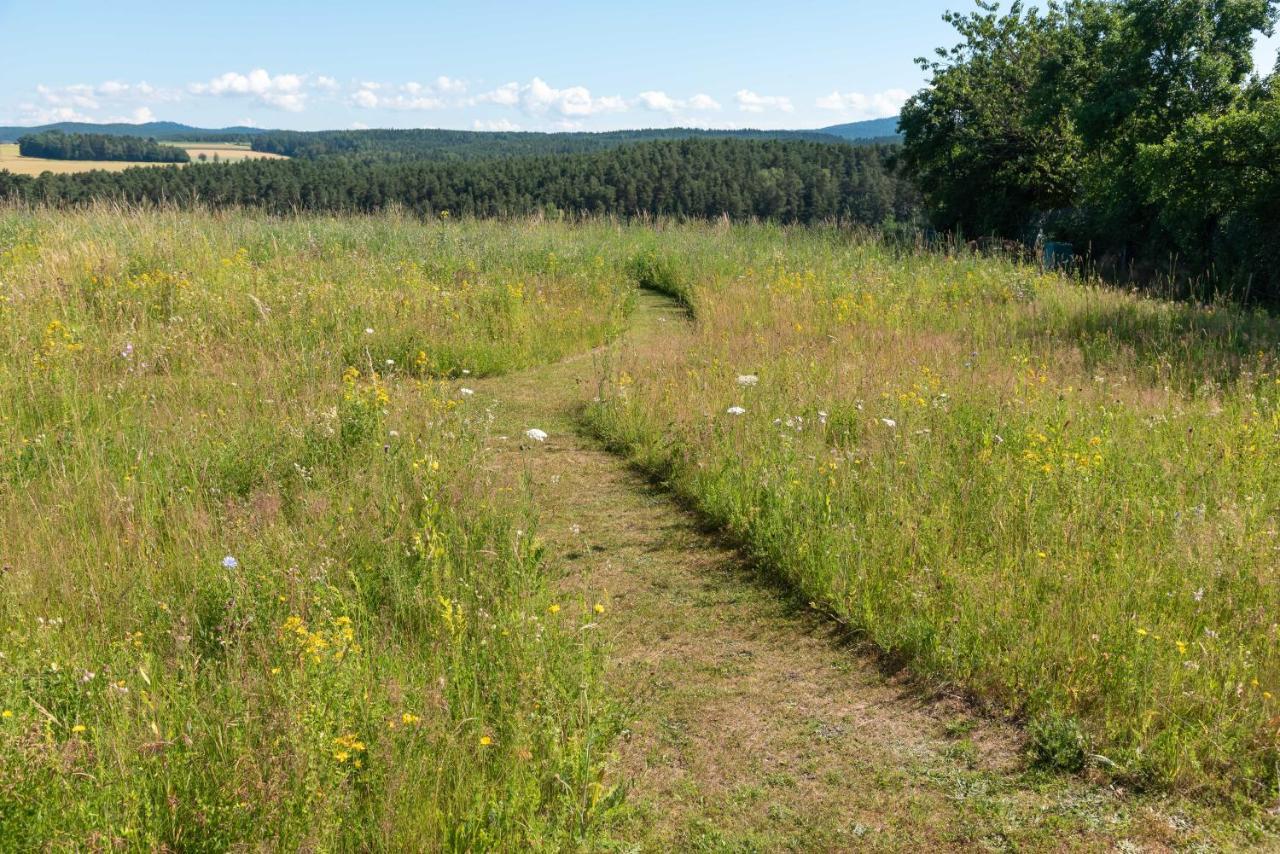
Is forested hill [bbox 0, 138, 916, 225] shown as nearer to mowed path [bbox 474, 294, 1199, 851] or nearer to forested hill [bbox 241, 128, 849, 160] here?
forested hill [bbox 241, 128, 849, 160]

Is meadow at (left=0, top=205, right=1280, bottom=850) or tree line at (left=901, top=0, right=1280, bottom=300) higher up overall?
tree line at (left=901, top=0, right=1280, bottom=300)

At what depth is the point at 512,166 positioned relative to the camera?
5544cm

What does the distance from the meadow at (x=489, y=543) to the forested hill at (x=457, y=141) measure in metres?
74.3

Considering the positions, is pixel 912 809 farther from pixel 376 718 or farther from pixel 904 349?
pixel 904 349

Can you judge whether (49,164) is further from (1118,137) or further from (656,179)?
(1118,137)

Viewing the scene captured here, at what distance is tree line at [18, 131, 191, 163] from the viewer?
5194 centimetres

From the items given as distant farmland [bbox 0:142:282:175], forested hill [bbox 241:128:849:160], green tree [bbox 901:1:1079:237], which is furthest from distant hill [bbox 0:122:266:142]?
green tree [bbox 901:1:1079:237]

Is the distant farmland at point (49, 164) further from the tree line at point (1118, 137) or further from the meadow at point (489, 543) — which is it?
the tree line at point (1118, 137)

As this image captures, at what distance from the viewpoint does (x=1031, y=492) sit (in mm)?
4812

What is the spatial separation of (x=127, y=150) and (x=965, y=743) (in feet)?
210

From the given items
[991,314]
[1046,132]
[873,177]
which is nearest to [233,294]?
[991,314]

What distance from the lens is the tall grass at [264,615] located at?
101 inches

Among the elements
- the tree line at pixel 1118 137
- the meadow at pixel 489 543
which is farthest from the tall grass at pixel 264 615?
the tree line at pixel 1118 137

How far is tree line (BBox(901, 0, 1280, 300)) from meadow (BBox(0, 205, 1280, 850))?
403cm
